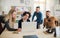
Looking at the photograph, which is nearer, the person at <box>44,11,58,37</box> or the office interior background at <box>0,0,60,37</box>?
the office interior background at <box>0,0,60,37</box>

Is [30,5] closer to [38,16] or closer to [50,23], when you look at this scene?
[38,16]

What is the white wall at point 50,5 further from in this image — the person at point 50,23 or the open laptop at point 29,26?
the open laptop at point 29,26

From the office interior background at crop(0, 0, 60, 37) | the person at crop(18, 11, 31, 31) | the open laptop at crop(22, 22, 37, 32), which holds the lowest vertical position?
the open laptop at crop(22, 22, 37, 32)

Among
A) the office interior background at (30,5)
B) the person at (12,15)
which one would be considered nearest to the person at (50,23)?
the office interior background at (30,5)

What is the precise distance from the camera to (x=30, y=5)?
1635mm

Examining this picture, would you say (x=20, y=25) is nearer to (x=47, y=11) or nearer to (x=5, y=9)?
(x=5, y=9)

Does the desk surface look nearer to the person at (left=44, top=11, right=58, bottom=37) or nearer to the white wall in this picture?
the person at (left=44, top=11, right=58, bottom=37)

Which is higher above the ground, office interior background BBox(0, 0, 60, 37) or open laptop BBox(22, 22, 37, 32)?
office interior background BBox(0, 0, 60, 37)

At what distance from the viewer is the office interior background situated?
1581 millimetres

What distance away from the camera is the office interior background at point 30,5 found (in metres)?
1.58

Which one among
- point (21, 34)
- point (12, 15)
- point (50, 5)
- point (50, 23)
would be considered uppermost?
point (50, 5)

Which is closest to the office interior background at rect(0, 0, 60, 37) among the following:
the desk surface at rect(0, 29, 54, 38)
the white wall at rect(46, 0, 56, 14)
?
the white wall at rect(46, 0, 56, 14)

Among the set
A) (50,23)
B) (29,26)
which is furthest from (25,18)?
(50,23)

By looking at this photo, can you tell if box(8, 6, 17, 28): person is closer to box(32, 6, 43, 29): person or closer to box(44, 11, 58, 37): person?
box(32, 6, 43, 29): person
